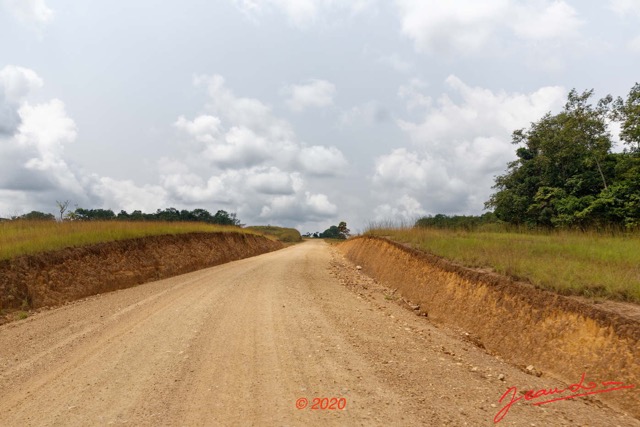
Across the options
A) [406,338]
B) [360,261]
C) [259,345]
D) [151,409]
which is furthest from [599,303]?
[360,261]

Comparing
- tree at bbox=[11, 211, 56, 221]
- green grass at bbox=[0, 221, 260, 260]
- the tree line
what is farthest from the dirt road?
the tree line

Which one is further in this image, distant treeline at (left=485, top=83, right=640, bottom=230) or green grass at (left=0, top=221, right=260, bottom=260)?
distant treeline at (left=485, top=83, right=640, bottom=230)

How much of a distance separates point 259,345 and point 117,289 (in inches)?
354

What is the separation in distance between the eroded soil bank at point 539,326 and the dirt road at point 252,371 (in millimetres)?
359

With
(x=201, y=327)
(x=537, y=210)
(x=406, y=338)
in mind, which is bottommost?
(x=406, y=338)

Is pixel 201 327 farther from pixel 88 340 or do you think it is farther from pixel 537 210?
pixel 537 210

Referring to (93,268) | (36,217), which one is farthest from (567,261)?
(36,217)

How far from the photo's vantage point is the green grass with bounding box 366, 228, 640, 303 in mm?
6605

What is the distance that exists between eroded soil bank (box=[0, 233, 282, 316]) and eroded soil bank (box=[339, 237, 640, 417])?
32.6 ft

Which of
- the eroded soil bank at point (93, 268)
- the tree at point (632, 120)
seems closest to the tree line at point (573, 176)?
the tree at point (632, 120)

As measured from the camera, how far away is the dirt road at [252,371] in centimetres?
421

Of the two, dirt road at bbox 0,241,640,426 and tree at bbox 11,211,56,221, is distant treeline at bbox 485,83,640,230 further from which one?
tree at bbox 11,211,56,221

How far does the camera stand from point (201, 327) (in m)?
7.23

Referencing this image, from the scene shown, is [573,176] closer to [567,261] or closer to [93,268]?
[567,261]
